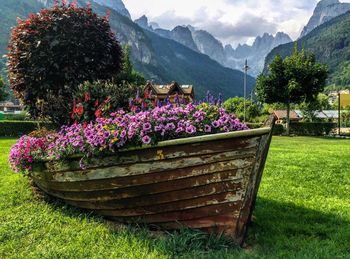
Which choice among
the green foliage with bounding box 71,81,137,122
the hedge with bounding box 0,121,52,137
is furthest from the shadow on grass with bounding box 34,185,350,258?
the hedge with bounding box 0,121,52,137

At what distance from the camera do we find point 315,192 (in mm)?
7836

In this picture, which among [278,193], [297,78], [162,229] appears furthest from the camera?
[297,78]

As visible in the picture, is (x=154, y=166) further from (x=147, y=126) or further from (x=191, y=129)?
(x=191, y=129)

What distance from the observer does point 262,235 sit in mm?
5184

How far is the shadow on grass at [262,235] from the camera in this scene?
4.43 metres

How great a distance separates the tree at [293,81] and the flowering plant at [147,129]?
1245 inches

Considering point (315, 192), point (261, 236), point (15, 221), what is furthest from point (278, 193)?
point (15, 221)

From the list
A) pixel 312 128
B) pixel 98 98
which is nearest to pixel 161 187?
pixel 98 98

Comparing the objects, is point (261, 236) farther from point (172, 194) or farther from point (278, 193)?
point (278, 193)

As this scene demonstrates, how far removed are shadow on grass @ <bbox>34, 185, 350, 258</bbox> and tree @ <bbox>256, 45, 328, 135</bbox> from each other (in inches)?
1196

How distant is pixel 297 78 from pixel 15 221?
33444mm

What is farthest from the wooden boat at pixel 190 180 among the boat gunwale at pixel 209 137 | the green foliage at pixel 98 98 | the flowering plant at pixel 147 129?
the green foliage at pixel 98 98

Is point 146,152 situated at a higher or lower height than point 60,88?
lower

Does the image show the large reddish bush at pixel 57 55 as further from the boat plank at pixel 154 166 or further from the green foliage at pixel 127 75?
the boat plank at pixel 154 166
